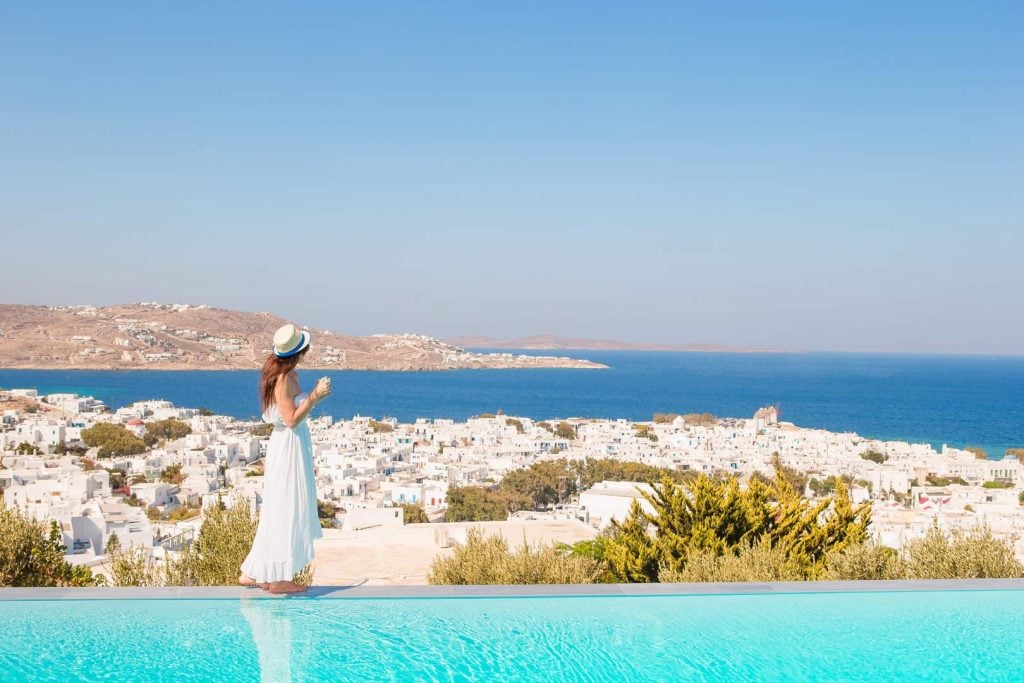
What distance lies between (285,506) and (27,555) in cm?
202

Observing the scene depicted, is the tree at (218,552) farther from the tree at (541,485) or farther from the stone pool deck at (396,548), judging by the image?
the tree at (541,485)

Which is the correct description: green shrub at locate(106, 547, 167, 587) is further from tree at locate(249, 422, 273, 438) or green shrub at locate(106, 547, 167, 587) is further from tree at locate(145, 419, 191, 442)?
tree at locate(249, 422, 273, 438)

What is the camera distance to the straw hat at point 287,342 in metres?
3.63

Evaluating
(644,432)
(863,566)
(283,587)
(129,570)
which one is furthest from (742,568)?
(644,432)

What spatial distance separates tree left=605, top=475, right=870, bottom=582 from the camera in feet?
19.7

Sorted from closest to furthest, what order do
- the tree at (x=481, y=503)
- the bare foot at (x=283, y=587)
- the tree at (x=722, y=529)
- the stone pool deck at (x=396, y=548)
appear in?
the bare foot at (x=283, y=587)
the tree at (x=722, y=529)
the stone pool deck at (x=396, y=548)
the tree at (x=481, y=503)

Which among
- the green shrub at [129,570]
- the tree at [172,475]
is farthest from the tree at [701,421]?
the green shrub at [129,570]

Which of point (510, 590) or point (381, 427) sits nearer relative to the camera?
point (510, 590)

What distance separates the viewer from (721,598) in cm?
423

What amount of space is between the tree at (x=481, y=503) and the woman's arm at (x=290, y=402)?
19.9m

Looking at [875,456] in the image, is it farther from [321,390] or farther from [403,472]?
[321,390]

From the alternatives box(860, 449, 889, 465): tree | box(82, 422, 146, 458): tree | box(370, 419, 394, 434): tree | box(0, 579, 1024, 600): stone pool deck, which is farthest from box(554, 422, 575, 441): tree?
box(0, 579, 1024, 600): stone pool deck

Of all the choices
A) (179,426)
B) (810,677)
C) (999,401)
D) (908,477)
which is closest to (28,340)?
(179,426)

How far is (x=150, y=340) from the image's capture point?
113750mm
